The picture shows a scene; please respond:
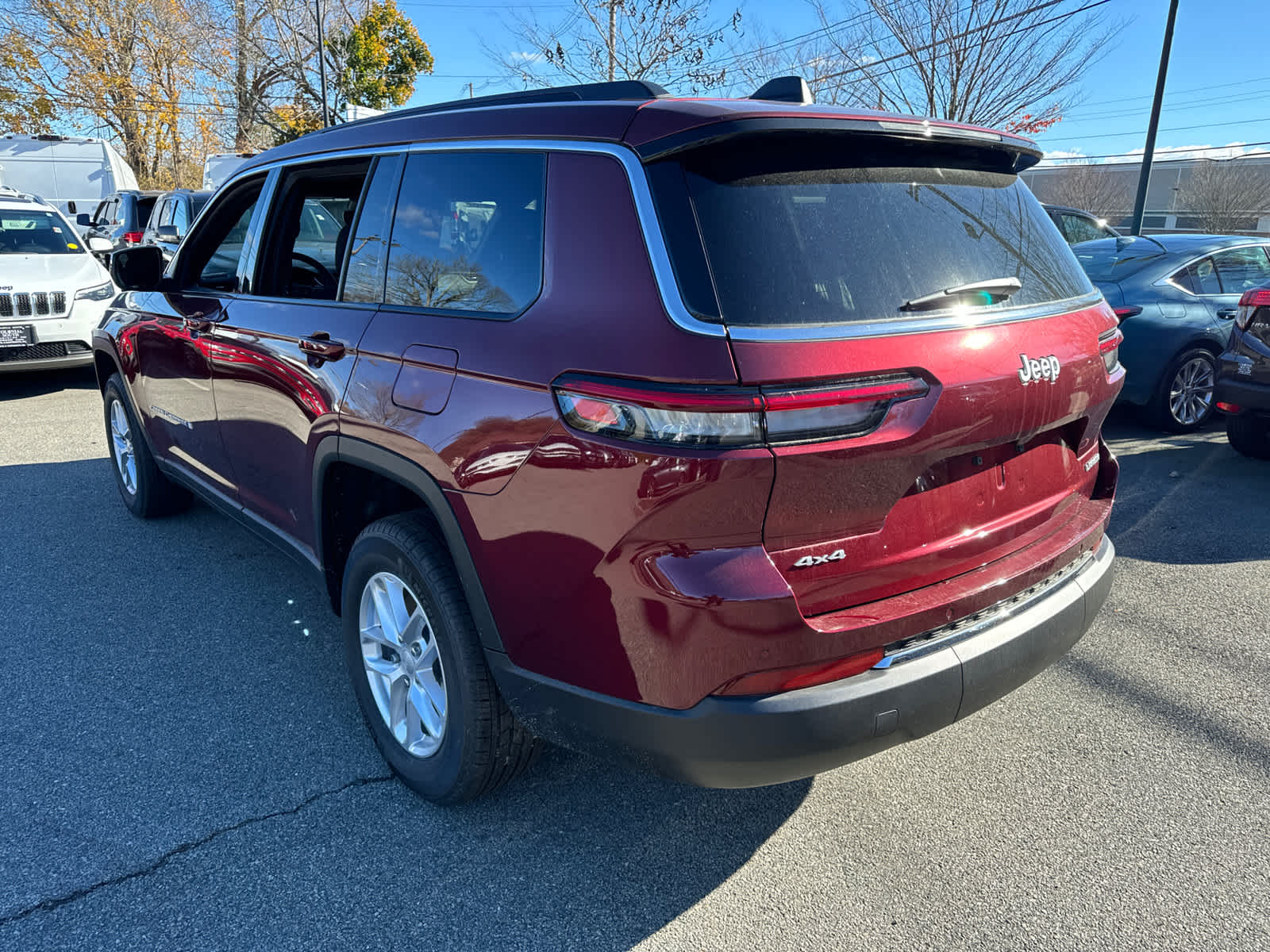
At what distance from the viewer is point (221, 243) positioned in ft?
12.9


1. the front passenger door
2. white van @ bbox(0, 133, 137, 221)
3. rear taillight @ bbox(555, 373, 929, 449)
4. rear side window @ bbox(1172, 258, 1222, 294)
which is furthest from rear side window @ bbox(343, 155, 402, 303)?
white van @ bbox(0, 133, 137, 221)

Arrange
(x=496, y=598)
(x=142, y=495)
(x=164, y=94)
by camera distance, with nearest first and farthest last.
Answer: (x=496, y=598) → (x=142, y=495) → (x=164, y=94)

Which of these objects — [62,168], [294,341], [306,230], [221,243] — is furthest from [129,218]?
[294,341]

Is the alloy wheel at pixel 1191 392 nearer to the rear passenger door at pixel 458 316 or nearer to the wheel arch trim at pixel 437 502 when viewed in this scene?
the rear passenger door at pixel 458 316

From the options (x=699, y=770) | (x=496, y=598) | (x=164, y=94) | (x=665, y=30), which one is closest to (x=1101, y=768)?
(x=699, y=770)

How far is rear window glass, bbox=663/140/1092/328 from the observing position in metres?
1.90

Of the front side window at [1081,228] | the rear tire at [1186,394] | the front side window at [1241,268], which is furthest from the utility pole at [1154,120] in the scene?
the rear tire at [1186,394]

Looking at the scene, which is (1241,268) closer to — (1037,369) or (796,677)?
(1037,369)

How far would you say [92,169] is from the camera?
59.4 feet

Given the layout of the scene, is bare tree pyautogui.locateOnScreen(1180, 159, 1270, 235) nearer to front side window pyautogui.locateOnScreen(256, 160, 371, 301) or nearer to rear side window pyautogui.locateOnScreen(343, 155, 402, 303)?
front side window pyautogui.locateOnScreen(256, 160, 371, 301)

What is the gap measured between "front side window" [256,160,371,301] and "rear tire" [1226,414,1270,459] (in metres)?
6.08

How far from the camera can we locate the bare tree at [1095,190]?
5347cm

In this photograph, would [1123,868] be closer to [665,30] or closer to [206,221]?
[206,221]

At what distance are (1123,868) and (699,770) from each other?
Result: 4.25ft
